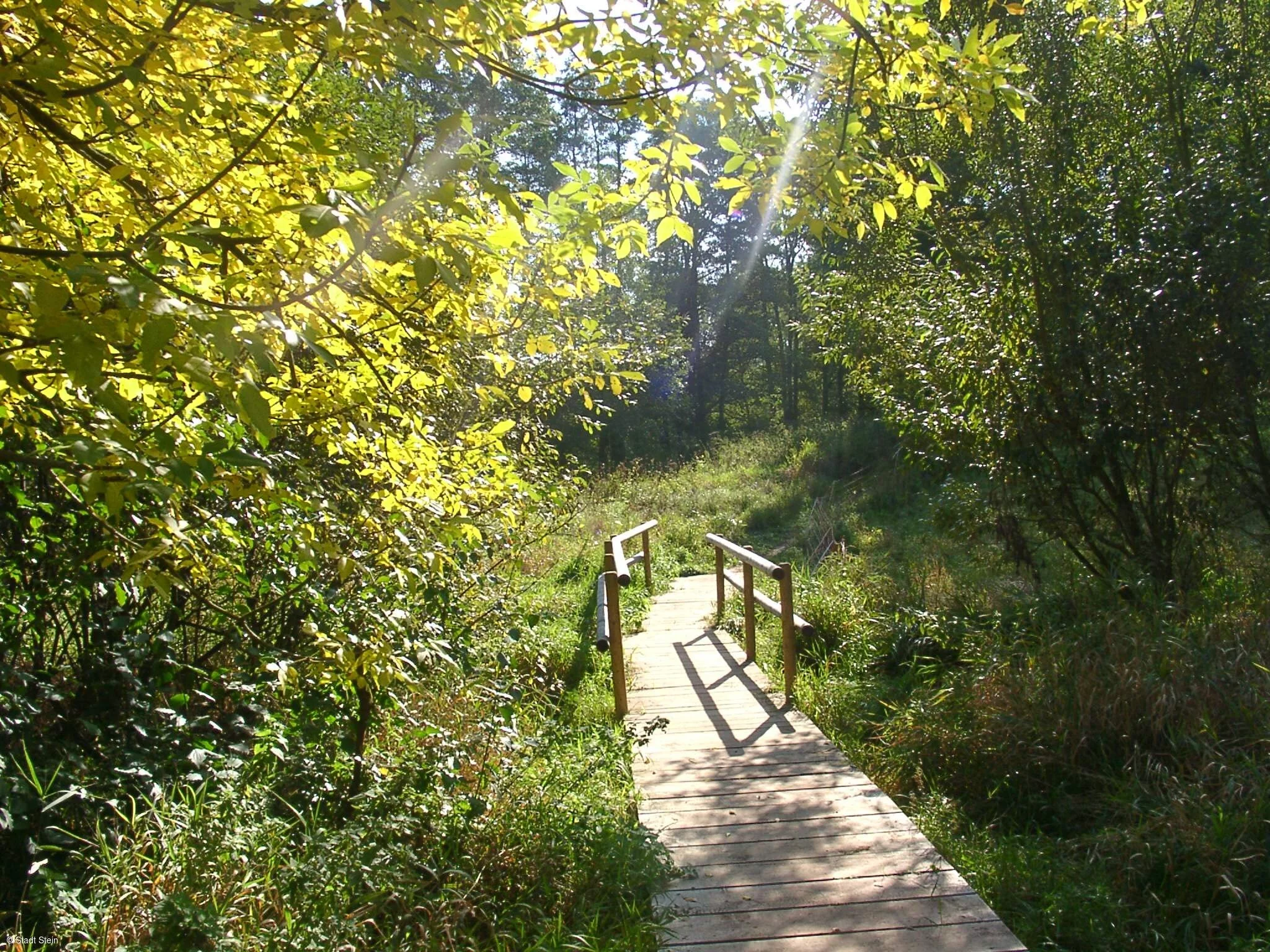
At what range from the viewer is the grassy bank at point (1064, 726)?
3578 millimetres

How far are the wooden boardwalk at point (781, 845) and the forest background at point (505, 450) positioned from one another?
25 cm

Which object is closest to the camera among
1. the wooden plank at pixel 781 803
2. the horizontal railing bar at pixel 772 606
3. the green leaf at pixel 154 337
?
the green leaf at pixel 154 337

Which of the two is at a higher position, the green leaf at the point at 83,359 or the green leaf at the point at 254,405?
the green leaf at the point at 83,359

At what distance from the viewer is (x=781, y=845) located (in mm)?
3902

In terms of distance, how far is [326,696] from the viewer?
3869mm

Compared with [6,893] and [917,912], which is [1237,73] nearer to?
[917,912]

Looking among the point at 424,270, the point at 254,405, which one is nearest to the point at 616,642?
the point at 424,270

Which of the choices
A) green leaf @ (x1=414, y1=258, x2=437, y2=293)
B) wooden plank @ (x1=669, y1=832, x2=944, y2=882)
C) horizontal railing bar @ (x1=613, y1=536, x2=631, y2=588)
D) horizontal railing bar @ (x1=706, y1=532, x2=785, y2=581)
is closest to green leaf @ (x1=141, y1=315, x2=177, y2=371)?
green leaf @ (x1=414, y1=258, x2=437, y2=293)

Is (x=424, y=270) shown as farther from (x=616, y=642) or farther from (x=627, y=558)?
(x=627, y=558)

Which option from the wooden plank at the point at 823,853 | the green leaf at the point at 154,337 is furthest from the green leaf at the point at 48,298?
the wooden plank at the point at 823,853

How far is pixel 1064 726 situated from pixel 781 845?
6.36 feet

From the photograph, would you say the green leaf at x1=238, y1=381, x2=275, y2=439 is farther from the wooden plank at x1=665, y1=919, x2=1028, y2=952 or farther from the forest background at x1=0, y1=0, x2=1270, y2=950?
the wooden plank at x1=665, y1=919, x2=1028, y2=952

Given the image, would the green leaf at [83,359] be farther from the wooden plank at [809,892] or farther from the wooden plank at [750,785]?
the wooden plank at [750,785]

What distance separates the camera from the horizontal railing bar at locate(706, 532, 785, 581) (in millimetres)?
5884
